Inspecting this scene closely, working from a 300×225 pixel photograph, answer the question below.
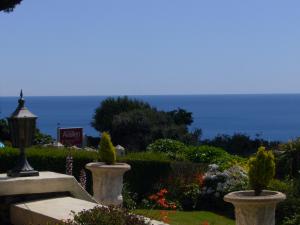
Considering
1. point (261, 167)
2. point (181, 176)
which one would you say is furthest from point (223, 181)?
point (261, 167)

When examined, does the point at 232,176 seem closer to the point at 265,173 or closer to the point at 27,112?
the point at 265,173

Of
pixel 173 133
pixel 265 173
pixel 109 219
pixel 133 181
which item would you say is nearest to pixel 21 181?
pixel 109 219

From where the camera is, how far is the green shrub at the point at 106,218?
4.81 m

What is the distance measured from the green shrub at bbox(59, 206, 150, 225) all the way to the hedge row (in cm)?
852

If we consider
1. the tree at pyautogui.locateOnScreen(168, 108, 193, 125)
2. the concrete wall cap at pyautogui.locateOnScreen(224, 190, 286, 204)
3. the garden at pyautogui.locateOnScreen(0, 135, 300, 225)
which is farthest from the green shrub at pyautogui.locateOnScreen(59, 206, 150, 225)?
the tree at pyautogui.locateOnScreen(168, 108, 193, 125)

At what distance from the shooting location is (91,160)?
13.9 m

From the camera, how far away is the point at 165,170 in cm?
1496

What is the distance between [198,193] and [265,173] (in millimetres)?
7156

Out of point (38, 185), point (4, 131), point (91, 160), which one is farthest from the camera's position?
point (4, 131)

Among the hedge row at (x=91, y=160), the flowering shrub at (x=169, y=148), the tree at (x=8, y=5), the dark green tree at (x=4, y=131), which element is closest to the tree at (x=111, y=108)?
the dark green tree at (x=4, y=131)

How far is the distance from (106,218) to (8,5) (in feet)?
24.9

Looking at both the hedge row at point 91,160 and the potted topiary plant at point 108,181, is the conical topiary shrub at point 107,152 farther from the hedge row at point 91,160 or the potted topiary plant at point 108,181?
the hedge row at point 91,160

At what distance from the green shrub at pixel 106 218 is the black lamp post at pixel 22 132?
6.22 ft

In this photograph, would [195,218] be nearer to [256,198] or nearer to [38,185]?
[256,198]
